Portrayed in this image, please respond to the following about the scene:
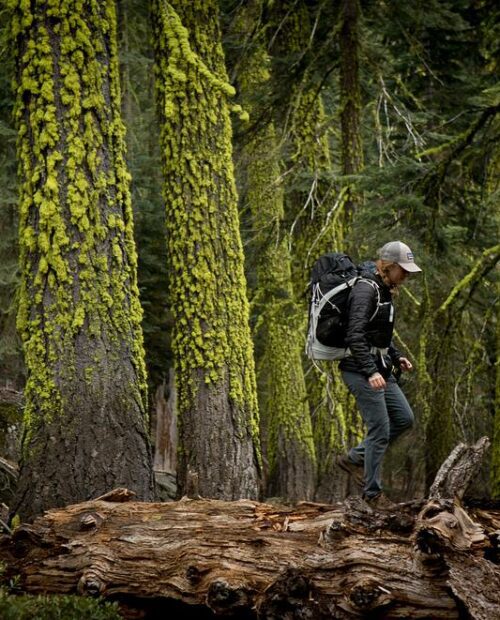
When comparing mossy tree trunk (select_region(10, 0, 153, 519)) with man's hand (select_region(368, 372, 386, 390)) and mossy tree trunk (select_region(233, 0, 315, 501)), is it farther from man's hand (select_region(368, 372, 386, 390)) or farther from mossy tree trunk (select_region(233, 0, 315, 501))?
mossy tree trunk (select_region(233, 0, 315, 501))

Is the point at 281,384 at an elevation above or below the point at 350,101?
below

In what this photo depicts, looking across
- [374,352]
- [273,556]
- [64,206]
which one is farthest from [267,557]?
[64,206]

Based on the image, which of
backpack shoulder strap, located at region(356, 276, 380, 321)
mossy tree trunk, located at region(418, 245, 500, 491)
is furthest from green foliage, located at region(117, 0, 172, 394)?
backpack shoulder strap, located at region(356, 276, 380, 321)

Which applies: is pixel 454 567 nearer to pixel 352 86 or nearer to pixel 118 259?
pixel 118 259

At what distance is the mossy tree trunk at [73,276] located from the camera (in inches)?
239

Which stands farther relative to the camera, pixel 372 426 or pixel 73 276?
pixel 372 426

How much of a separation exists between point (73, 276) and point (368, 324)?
2400 mm

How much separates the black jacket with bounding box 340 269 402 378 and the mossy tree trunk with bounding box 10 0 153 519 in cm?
174

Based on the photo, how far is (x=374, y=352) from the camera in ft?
21.7

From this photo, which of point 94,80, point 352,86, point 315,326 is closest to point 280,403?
point 352,86

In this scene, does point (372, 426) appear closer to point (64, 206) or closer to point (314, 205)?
point (64, 206)

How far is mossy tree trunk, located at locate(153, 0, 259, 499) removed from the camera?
25.1 ft

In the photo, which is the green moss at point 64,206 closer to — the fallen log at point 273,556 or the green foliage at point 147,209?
the fallen log at point 273,556

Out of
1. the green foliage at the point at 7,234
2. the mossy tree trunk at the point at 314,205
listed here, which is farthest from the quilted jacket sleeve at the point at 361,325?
the green foliage at the point at 7,234
